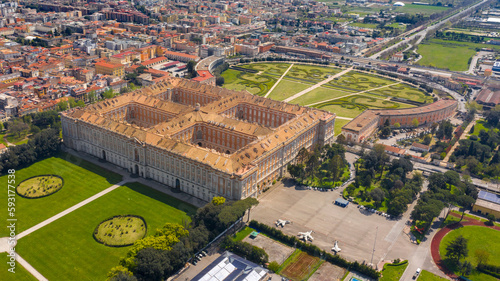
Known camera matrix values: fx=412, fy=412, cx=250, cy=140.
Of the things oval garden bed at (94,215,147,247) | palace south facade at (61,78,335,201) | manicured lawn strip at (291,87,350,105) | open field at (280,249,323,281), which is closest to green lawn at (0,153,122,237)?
palace south facade at (61,78,335,201)

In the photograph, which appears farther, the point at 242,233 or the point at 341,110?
the point at 341,110

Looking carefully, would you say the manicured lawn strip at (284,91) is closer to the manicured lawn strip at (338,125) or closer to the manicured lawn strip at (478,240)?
the manicured lawn strip at (338,125)

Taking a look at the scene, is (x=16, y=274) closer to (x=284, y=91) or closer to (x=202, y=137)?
(x=202, y=137)

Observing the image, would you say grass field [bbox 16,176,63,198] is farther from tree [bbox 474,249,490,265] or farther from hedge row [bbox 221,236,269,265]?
tree [bbox 474,249,490,265]

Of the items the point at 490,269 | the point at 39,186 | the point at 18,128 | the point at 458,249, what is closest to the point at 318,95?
the point at 458,249

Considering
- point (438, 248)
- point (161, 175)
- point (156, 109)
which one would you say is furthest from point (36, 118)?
point (438, 248)

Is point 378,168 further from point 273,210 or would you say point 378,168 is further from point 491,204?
point 273,210
